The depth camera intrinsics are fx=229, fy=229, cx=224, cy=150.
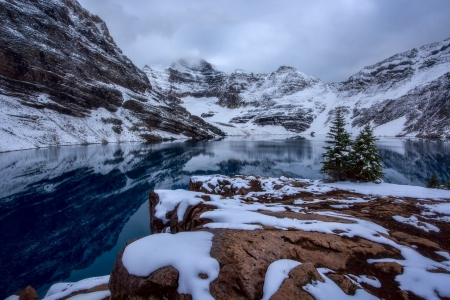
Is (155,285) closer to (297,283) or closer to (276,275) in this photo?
(276,275)

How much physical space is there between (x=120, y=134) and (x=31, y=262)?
99.5 metres

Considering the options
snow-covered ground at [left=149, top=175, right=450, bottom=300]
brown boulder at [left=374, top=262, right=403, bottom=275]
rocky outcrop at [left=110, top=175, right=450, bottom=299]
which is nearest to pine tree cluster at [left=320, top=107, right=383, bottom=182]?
snow-covered ground at [left=149, top=175, right=450, bottom=300]

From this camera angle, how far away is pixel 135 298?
4824 mm

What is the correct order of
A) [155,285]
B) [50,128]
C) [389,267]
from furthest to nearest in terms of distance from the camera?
[50,128] → [389,267] → [155,285]

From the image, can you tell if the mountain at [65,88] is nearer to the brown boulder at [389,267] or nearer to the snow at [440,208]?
the brown boulder at [389,267]

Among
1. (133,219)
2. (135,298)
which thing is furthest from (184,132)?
(135,298)

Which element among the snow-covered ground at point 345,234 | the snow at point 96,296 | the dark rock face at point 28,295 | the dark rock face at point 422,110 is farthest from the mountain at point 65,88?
the dark rock face at point 422,110

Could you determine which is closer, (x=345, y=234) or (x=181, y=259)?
(x=181, y=259)

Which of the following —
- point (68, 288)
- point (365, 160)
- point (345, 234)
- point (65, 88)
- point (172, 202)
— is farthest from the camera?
point (65, 88)

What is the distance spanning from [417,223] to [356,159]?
11316 mm

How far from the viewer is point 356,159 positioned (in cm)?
1970

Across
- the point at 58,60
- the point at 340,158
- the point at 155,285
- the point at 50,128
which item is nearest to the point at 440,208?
the point at 340,158

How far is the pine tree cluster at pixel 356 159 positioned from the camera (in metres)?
18.9

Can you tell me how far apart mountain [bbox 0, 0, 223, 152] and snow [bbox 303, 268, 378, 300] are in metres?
80.8
